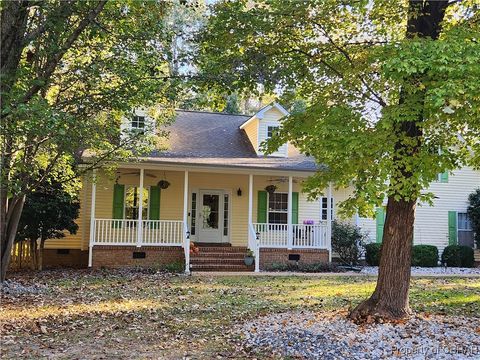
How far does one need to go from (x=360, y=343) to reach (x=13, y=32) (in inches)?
223

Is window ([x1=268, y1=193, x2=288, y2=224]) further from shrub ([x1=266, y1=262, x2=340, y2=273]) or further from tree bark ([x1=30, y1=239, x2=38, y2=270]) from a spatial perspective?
tree bark ([x1=30, y1=239, x2=38, y2=270])

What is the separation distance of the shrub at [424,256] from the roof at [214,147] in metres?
5.06

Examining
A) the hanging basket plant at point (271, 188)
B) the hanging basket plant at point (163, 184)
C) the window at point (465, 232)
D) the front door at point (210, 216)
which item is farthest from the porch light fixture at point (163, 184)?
the window at point (465, 232)

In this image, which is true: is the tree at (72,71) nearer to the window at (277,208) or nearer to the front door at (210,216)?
the front door at (210,216)

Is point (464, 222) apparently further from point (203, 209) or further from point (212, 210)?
point (203, 209)

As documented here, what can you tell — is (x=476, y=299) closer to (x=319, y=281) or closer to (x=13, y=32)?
(x=319, y=281)

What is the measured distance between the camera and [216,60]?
23.6 feet

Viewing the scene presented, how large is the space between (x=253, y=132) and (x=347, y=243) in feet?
17.9

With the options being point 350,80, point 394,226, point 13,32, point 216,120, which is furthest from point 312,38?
point 216,120

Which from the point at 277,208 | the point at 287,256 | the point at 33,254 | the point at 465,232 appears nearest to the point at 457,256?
the point at 465,232

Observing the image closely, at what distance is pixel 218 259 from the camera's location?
1495cm

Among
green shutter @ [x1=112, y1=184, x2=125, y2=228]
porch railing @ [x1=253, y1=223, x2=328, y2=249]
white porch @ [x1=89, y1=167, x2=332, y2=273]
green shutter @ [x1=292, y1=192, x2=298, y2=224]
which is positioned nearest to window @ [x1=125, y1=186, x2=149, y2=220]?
green shutter @ [x1=112, y1=184, x2=125, y2=228]

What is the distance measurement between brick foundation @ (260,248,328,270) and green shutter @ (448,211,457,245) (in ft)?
21.9

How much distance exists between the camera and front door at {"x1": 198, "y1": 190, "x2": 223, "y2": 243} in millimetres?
17125
